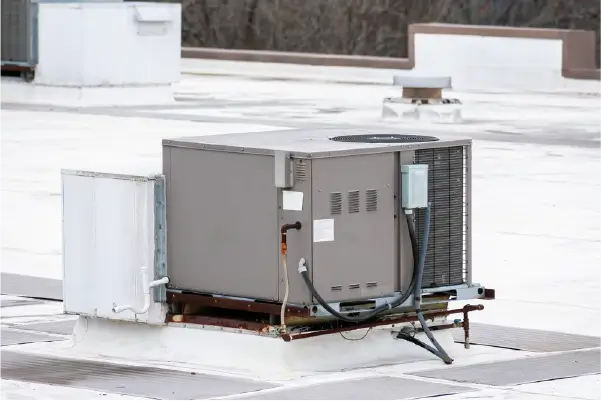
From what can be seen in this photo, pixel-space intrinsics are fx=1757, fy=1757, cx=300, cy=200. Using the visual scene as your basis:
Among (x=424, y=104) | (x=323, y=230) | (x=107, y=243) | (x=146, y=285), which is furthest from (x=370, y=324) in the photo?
(x=424, y=104)

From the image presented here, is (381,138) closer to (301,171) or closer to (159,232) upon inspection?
(301,171)

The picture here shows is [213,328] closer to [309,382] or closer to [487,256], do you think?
[309,382]

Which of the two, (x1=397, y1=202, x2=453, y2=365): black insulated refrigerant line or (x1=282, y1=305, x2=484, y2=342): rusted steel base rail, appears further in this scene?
(x1=397, y1=202, x2=453, y2=365): black insulated refrigerant line

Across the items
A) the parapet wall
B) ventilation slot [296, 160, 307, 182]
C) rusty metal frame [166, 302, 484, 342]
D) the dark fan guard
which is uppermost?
the parapet wall

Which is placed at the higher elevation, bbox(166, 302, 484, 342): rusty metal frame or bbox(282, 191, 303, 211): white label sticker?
bbox(282, 191, 303, 211): white label sticker

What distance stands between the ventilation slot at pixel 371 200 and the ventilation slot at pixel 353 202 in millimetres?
57

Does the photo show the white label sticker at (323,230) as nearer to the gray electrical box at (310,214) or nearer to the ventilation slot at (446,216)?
the gray electrical box at (310,214)

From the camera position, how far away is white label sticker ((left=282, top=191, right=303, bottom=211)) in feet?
29.0

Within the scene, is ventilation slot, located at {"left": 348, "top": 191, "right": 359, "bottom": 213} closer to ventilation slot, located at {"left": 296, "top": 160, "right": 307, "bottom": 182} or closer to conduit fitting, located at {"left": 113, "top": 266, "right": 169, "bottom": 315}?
ventilation slot, located at {"left": 296, "top": 160, "right": 307, "bottom": 182}

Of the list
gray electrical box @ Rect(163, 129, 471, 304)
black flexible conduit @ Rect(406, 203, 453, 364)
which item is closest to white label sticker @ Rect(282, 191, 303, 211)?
gray electrical box @ Rect(163, 129, 471, 304)

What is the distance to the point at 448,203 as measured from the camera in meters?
9.52

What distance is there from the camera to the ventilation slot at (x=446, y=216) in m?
9.41

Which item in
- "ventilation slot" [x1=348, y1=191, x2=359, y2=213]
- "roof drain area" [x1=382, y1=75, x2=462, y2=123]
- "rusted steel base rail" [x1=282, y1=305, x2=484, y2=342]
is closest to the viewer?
"rusted steel base rail" [x1=282, y1=305, x2=484, y2=342]

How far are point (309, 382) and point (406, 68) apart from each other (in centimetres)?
3115
